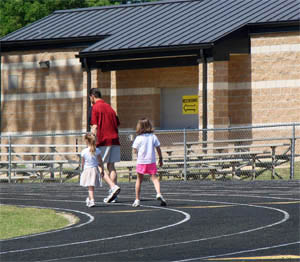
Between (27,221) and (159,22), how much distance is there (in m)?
20.9

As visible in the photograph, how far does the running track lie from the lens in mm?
10031

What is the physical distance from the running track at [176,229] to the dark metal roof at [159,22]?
12.4 meters

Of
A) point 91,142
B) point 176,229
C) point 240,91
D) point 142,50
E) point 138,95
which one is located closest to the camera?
point 176,229

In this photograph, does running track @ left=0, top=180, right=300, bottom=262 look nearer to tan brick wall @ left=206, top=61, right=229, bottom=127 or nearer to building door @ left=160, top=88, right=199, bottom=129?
tan brick wall @ left=206, top=61, right=229, bottom=127

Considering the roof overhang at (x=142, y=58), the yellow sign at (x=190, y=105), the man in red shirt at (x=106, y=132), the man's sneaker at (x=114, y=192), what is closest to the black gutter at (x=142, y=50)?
the roof overhang at (x=142, y=58)

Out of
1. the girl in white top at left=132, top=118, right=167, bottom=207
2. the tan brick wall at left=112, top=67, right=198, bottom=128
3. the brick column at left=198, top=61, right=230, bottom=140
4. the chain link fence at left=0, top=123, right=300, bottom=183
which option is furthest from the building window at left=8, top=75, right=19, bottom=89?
the girl in white top at left=132, top=118, right=167, bottom=207

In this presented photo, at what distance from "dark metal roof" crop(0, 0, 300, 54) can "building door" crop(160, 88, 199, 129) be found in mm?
2536

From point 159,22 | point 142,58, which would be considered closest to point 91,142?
point 142,58

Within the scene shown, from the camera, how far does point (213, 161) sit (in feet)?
76.7

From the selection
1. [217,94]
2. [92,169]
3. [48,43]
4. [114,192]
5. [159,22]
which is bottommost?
[114,192]

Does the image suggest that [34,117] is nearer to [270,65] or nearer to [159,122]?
[159,122]

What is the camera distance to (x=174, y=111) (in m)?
34.4

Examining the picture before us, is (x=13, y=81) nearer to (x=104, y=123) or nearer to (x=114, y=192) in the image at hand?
(x=104, y=123)

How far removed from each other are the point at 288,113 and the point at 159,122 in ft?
20.6
